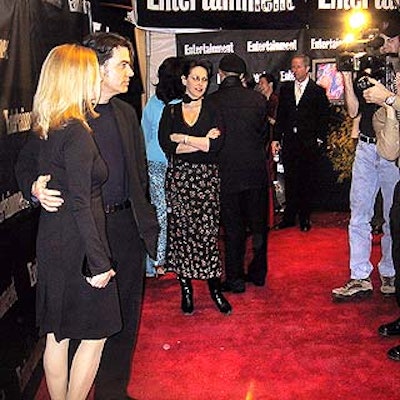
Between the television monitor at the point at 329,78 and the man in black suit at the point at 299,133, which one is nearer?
the man in black suit at the point at 299,133

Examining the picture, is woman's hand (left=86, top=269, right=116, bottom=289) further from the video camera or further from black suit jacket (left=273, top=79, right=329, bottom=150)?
black suit jacket (left=273, top=79, right=329, bottom=150)

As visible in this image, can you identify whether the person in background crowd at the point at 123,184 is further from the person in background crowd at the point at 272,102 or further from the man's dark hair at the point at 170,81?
the person in background crowd at the point at 272,102

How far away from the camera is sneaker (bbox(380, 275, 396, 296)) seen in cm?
469

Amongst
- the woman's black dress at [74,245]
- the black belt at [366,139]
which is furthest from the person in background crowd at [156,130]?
the woman's black dress at [74,245]

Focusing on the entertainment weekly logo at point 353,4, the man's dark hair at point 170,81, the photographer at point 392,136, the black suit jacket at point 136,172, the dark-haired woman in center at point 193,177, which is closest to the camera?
the black suit jacket at point 136,172

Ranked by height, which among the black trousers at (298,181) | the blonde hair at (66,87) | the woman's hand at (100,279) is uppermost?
the blonde hair at (66,87)

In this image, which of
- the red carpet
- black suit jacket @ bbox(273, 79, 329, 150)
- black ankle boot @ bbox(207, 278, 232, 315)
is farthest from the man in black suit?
black ankle boot @ bbox(207, 278, 232, 315)

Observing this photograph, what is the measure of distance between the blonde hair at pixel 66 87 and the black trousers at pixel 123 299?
47 cm

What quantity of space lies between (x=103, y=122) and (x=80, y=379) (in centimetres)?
99

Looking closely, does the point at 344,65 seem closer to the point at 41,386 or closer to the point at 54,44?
the point at 54,44

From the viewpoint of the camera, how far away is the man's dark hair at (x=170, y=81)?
14.1 ft

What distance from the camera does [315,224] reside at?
7199 millimetres

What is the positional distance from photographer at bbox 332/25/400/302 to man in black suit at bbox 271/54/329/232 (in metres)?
2.18

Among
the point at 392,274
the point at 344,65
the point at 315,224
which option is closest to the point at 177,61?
the point at 344,65
